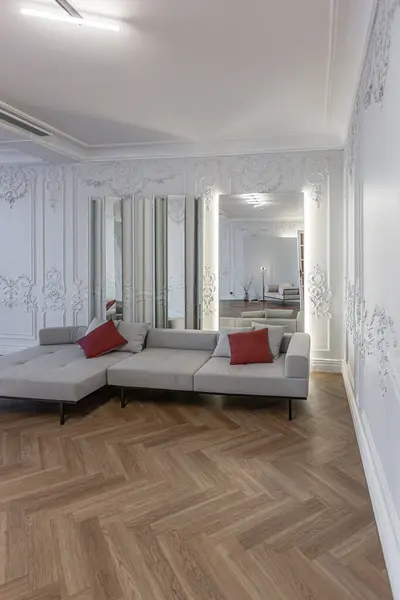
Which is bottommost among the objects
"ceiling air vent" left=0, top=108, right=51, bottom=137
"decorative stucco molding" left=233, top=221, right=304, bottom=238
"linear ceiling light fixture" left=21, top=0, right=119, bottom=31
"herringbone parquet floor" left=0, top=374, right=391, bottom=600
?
"herringbone parquet floor" left=0, top=374, right=391, bottom=600

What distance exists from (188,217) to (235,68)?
2467 mm

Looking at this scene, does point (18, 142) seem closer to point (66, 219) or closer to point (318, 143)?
point (66, 219)

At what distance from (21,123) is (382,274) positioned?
12.8 feet

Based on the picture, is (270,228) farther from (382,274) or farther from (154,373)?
(382,274)

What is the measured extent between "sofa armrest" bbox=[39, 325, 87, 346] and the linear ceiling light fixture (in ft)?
11.1

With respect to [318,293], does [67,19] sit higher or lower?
higher

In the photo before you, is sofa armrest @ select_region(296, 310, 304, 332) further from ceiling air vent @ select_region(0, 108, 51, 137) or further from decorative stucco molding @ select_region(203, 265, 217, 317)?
ceiling air vent @ select_region(0, 108, 51, 137)

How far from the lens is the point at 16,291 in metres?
6.42

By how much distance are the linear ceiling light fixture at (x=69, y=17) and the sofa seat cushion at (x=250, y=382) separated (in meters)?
2.71

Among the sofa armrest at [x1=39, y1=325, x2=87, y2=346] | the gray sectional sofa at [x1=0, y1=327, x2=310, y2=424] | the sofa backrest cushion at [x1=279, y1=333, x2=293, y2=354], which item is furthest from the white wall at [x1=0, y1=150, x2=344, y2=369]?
the gray sectional sofa at [x1=0, y1=327, x2=310, y2=424]

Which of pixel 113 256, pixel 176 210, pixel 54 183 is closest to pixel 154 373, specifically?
pixel 113 256

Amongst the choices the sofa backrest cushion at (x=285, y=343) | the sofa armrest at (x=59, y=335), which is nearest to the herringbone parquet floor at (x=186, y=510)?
the sofa backrest cushion at (x=285, y=343)

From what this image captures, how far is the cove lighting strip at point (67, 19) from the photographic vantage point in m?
2.70

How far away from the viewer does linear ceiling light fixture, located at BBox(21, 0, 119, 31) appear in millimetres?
2637
